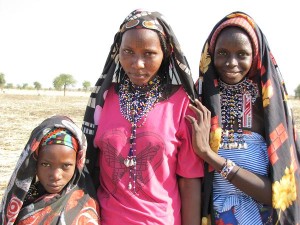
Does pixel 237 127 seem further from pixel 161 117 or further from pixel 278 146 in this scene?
pixel 161 117

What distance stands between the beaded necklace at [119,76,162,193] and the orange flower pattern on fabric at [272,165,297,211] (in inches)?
35.0

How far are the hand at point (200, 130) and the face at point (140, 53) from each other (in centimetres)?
36

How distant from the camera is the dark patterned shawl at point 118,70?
7.22 feet

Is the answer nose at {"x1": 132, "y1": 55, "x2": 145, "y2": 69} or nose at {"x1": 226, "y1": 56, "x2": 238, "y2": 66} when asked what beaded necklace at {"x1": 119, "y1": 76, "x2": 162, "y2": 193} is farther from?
nose at {"x1": 226, "y1": 56, "x2": 238, "y2": 66}

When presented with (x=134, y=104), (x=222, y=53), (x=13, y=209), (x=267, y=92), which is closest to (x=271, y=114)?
(x=267, y=92)

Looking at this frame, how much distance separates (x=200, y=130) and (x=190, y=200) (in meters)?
0.44

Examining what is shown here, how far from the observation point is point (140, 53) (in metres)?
2.11

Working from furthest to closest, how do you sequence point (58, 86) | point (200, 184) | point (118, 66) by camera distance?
point (58, 86) → point (118, 66) → point (200, 184)

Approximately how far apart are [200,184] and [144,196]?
14.4 inches

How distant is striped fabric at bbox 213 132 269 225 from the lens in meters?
2.30

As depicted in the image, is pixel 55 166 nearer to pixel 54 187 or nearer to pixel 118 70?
pixel 54 187

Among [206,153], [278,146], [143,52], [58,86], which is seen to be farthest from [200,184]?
[58,86]

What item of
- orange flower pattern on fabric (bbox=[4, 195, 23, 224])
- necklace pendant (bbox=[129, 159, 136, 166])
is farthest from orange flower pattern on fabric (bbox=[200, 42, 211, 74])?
orange flower pattern on fabric (bbox=[4, 195, 23, 224])

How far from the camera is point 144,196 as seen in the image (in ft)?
7.05
